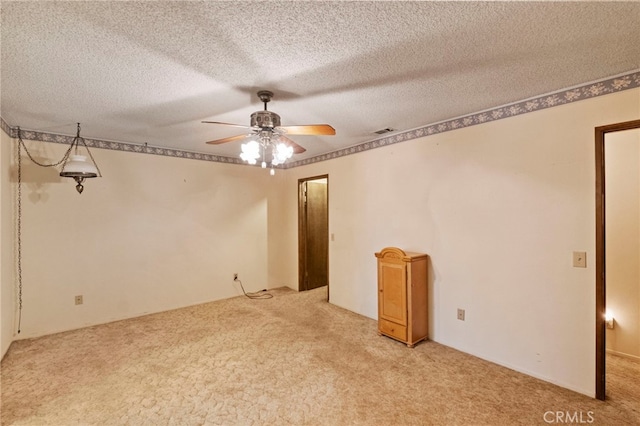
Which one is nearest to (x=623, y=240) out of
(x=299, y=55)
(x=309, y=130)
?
(x=309, y=130)

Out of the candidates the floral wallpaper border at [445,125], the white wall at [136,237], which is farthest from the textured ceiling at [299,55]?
the white wall at [136,237]

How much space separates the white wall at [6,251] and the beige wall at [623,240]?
6051 millimetres

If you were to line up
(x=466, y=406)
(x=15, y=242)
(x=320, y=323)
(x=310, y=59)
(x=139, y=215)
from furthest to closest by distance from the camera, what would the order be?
(x=139, y=215), (x=320, y=323), (x=15, y=242), (x=466, y=406), (x=310, y=59)

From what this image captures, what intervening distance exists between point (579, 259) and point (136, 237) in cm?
496

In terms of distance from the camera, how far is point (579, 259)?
2.18 m

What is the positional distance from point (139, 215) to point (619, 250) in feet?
18.6

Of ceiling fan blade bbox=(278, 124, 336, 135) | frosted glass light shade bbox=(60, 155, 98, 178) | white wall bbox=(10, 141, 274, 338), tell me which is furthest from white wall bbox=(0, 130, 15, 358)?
ceiling fan blade bbox=(278, 124, 336, 135)

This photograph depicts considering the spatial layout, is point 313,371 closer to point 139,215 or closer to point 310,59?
point 310,59

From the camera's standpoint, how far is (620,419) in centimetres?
187

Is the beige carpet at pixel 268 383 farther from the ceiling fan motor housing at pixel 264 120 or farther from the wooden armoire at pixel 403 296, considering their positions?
the ceiling fan motor housing at pixel 264 120

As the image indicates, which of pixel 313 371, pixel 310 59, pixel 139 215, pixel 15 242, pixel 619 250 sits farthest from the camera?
pixel 139 215

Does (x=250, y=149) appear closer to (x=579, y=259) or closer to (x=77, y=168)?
(x=77, y=168)

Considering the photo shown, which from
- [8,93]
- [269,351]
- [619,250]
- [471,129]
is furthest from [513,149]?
[8,93]

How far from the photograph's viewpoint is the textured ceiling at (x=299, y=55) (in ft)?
4.55
